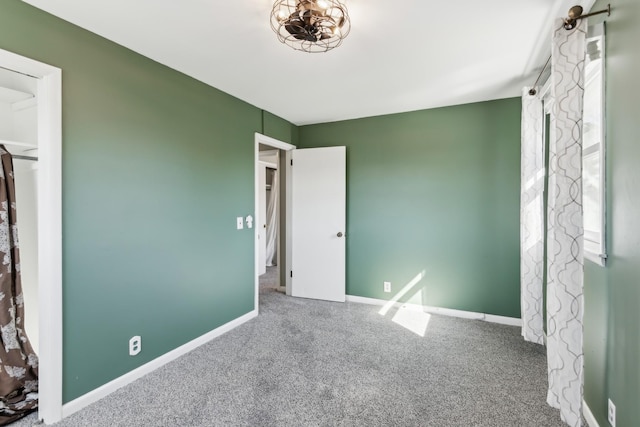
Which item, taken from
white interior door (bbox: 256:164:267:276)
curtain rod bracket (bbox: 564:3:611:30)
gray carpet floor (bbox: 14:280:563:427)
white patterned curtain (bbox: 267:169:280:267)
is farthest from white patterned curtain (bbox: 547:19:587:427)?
white patterned curtain (bbox: 267:169:280:267)

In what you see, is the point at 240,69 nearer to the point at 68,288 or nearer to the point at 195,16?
the point at 195,16

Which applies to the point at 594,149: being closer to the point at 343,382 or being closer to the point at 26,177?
the point at 343,382

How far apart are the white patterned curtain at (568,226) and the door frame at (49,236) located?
2871mm

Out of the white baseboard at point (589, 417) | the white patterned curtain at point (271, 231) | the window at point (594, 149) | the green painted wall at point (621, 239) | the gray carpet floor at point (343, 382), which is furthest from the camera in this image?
the white patterned curtain at point (271, 231)

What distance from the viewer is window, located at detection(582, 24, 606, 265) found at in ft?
5.12

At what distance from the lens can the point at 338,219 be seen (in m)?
Answer: 4.01

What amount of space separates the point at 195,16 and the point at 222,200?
1637mm

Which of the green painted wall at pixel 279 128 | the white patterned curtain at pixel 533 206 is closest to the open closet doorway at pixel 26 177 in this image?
the green painted wall at pixel 279 128

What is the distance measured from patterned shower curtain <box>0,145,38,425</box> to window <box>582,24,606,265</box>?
3444 mm

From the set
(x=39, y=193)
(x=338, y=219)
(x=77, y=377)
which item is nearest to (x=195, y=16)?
(x=39, y=193)

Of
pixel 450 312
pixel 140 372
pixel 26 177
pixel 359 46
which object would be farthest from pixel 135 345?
pixel 450 312

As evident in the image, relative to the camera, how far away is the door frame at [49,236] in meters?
1.77

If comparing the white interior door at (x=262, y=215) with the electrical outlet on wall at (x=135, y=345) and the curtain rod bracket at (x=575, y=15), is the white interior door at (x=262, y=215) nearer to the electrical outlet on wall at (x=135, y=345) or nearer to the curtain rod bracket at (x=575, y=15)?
the electrical outlet on wall at (x=135, y=345)

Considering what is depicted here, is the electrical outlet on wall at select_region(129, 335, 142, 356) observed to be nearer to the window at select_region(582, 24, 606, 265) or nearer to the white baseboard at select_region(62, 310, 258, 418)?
the white baseboard at select_region(62, 310, 258, 418)
